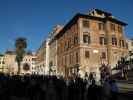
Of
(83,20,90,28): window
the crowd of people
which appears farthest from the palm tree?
the crowd of people

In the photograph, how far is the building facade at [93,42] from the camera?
1768 inches

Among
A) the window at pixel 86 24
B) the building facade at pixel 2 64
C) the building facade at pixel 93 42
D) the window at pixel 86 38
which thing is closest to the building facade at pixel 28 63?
the building facade at pixel 2 64

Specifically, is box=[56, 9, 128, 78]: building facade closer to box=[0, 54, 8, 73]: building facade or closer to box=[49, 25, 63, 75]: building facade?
box=[49, 25, 63, 75]: building facade

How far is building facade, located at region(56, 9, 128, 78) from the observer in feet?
147

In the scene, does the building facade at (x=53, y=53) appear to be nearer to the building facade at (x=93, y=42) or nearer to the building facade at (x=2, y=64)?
the building facade at (x=93, y=42)

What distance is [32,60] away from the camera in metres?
122

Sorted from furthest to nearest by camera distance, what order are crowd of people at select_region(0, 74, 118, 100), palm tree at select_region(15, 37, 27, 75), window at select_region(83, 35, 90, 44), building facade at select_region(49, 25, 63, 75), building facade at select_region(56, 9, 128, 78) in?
palm tree at select_region(15, 37, 27, 75)
building facade at select_region(49, 25, 63, 75)
window at select_region(83, 35, 90, 44)
building facade at select_region(56, 9, 128, 78)
crowd of people at select_region(0, 74, 118, 100)

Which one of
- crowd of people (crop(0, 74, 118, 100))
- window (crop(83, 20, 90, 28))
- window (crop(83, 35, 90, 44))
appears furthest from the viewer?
window (crop(83, 20, 90, 28))

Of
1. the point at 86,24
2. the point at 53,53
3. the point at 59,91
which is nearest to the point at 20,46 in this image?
the point at 53,53

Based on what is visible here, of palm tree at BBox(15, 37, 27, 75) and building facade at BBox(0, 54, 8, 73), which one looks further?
building facade at BBox(0, 54, 8, 73)

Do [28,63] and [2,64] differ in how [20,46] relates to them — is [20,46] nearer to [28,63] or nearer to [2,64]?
[28,63]

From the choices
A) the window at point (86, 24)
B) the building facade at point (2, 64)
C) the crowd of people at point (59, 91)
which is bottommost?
the crowd of people at point (59, 91)

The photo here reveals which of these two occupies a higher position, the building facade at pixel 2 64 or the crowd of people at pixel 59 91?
the building facade at pixel 2 64

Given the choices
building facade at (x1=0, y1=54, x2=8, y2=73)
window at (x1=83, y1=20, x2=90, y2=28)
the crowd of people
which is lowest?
the crowd of people
